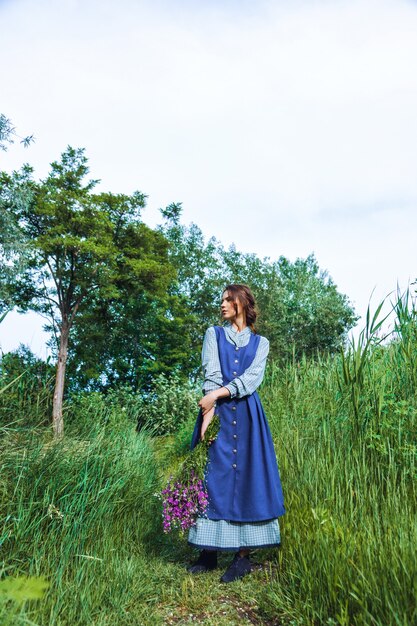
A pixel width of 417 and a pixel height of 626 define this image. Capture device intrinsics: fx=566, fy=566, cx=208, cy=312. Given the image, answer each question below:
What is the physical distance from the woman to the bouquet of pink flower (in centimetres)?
5

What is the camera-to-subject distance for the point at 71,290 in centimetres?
1744

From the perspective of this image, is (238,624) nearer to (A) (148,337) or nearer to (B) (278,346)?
(A) (148,337)

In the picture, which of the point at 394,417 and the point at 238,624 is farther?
the point at 394,417

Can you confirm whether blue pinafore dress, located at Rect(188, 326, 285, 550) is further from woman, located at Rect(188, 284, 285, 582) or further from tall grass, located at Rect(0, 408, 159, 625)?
tall grass, located at Rect(0, 408, 159, 625)

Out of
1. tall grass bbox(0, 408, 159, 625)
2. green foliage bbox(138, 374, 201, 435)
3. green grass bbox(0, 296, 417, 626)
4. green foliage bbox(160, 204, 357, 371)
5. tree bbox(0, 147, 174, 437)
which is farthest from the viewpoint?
green foliage bbox(160, 204, 357, 371)

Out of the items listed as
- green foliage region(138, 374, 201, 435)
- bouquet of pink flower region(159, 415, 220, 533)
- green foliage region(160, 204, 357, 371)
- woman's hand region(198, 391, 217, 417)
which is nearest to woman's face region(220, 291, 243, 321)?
woman's hand region(198, 391, 217, 417)

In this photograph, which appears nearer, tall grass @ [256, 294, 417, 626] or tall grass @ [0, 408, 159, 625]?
tall grass @ [256, 294, 417, 626]

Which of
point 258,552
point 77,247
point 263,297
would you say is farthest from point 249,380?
point 263,297

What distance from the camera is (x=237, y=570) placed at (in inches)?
142

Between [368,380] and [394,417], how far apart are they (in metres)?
0.48

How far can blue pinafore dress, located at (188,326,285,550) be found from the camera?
11.7 ft

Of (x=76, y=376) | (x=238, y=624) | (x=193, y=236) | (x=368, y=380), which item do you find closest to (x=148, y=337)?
(x=76, y=376)

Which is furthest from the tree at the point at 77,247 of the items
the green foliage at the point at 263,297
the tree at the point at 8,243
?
the green foliage at the point at 263,297

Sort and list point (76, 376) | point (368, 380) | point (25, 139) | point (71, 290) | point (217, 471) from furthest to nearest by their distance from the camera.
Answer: point (76, 376)
point (71, 290)
point (25, 139)
point (368, 380)
point (217, 471)
